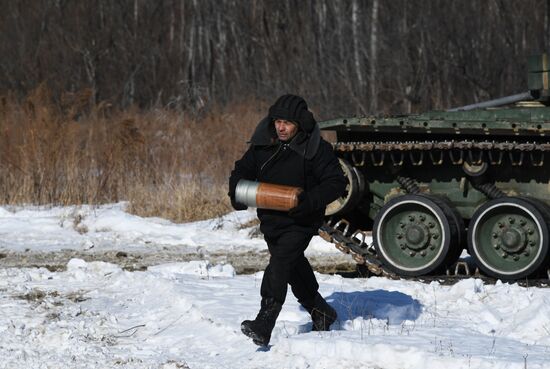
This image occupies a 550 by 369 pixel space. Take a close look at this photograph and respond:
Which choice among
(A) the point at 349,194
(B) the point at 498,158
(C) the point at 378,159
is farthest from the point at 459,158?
(A) the point at 349,194

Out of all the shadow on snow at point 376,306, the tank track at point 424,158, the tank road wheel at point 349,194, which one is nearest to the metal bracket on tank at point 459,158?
the tank track at point 424,158

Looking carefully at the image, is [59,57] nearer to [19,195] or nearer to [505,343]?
[19,195]

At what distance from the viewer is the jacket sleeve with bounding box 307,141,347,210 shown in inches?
311

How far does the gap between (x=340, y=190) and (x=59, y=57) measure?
78.6 feet

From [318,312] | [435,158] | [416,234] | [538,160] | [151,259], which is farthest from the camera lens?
[151,259]

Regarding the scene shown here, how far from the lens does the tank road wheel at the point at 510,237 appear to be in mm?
11484

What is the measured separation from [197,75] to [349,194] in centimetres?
2052

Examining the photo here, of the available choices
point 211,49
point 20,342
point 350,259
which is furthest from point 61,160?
point 211,49

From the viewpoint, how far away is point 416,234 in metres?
12.1

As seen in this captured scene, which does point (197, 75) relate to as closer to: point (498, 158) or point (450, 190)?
point (450, 190)

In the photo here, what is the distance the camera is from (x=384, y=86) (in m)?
26.3

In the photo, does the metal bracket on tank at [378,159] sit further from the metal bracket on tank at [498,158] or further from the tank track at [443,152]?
the metal bracket on tank at [498,158]

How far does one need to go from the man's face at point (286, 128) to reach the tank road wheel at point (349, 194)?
4373mm

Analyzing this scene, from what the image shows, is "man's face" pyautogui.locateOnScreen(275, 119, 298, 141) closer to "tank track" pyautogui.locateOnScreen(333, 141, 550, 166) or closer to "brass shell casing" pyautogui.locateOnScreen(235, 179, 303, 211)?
"brass shell casing" pyautogui.locateOnScreen(235, 179, 303, 211)
